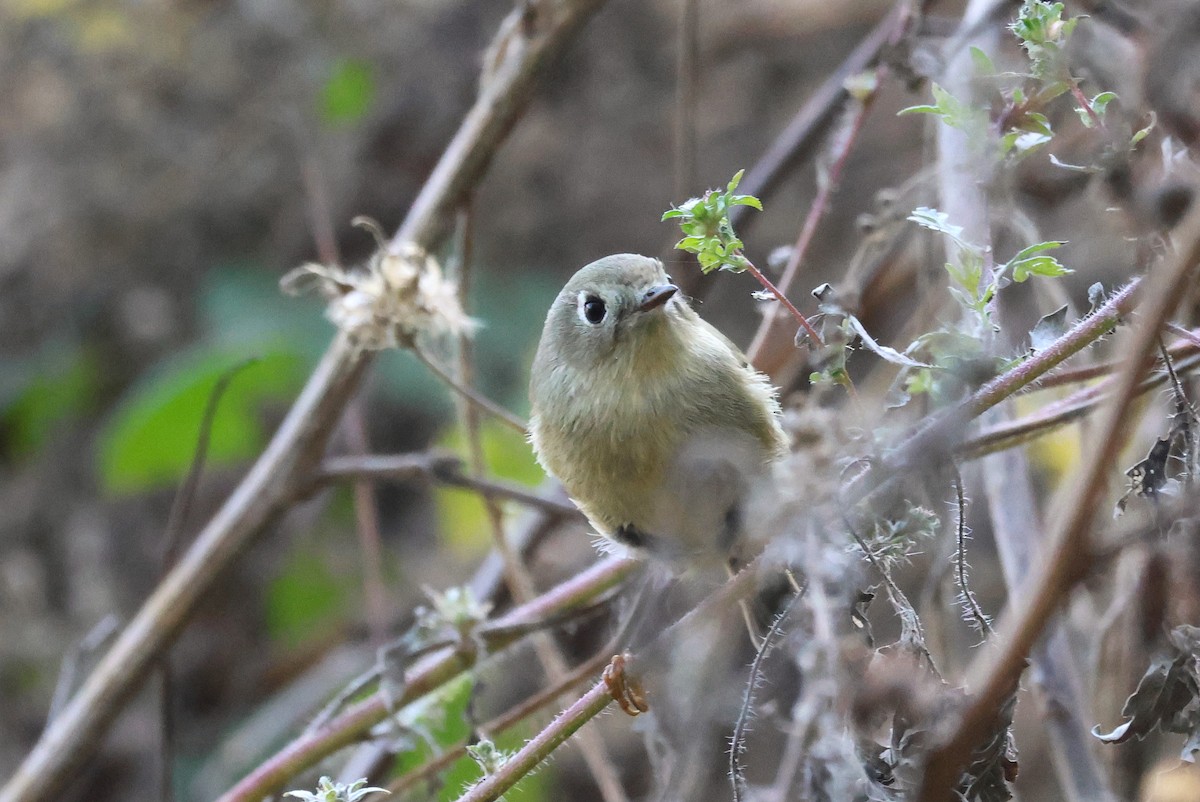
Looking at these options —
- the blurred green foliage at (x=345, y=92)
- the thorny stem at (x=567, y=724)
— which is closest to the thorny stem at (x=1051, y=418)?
the thorny stem at (x=567, y=724)

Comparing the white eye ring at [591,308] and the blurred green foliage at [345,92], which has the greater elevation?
the blurred green foliage at [345,92]

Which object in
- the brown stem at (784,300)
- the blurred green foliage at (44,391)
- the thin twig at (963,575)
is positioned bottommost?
the thin twig at (963,575)

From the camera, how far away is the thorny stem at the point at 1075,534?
82 centimetres

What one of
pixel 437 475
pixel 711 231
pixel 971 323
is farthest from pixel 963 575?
pixel 437 475

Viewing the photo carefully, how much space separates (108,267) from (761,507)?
3952mm

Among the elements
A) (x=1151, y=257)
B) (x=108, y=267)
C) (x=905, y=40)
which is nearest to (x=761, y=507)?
(x=1151, y=257)

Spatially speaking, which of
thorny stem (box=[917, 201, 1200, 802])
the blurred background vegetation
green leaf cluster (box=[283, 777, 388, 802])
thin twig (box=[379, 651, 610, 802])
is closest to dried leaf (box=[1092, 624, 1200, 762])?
thorny stem (box=[917, 201, 1200, 802])

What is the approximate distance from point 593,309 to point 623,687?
2.78 feet

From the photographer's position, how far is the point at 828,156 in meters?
2.46

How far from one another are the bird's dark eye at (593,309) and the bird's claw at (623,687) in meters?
0.71

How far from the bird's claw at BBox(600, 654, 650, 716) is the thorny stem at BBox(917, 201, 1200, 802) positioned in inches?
19.4

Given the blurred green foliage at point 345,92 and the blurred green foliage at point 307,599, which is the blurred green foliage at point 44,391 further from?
the blurred green foliage at point 345,92

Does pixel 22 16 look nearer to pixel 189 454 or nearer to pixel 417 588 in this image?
pixel 189 454

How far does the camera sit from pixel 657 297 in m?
2.01
